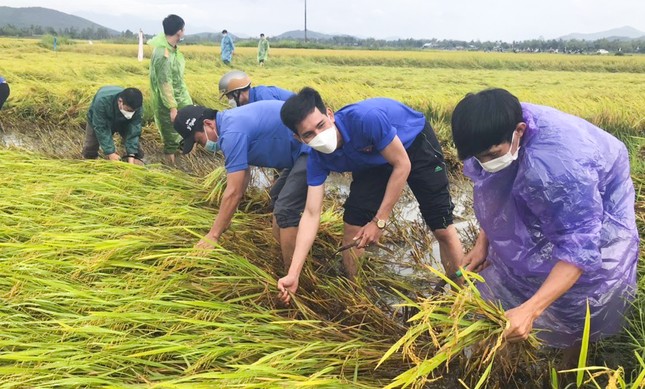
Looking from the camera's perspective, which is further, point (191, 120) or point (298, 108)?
point (191, 120)

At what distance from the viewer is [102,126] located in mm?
4664

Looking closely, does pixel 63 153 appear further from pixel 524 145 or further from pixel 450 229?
pixel 524 145

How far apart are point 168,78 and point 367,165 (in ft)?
11.0

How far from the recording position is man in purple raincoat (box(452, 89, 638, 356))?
1495mm

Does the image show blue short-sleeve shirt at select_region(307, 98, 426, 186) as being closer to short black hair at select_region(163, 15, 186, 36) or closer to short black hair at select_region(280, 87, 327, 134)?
short black hair at select_region(280, 87, 327, 134)

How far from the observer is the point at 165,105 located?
17.6 ft

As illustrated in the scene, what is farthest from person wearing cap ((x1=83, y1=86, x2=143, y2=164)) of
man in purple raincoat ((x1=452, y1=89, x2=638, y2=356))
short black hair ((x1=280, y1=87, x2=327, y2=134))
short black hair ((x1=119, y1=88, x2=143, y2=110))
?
man in purple raincoat ((x1=452, y1=89, x2=638, y2=356))

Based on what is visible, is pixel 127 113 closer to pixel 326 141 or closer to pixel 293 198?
pixel 293 198

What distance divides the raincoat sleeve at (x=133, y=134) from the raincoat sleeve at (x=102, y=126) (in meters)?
0.22

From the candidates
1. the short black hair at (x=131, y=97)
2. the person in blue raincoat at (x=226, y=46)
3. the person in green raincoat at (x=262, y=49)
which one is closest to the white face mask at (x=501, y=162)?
the short black hair at (x=131, y=97)

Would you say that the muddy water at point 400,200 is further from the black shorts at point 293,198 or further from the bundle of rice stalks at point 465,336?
the bundle of rice stalks at point 465,336

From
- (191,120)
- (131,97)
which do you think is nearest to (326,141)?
(191,120)

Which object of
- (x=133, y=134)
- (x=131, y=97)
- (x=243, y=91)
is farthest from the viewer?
(x=133, y=134)

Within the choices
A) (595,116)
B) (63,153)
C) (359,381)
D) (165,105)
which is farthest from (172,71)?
(595,116)
